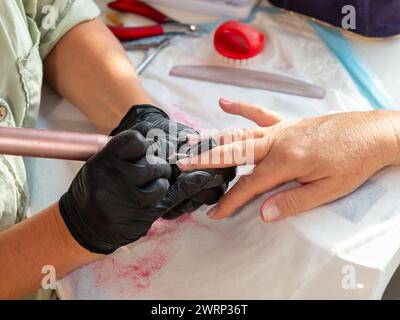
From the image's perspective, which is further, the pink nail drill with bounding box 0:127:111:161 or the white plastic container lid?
the white plastic container lid

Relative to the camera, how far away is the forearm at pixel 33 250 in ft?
2.43

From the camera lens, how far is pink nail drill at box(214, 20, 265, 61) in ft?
3.21

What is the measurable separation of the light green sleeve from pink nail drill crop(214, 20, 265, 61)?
22 centimetres

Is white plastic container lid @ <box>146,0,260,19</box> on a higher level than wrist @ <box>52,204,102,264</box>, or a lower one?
higher

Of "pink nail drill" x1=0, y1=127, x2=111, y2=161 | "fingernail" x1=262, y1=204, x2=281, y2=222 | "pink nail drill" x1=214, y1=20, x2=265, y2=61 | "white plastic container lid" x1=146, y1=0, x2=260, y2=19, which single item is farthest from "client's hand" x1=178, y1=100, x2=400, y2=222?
"white plastic container lid" x1=146, y1=0, x2=260, y2=19

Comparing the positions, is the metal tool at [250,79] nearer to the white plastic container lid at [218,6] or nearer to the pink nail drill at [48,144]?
the white plastic container lid at [218,6]

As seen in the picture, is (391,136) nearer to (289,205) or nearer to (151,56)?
(289,205)

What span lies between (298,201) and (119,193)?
22 cm

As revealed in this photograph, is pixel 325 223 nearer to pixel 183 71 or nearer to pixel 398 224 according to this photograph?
pixel 398 224

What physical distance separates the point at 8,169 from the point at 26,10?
24 cm

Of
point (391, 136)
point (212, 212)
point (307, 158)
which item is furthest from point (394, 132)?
point (212, 212)

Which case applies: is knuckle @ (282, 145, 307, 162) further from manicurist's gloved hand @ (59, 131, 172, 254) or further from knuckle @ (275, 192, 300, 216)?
manicurist's gloved hand @ (59, 131, 172, 254)
